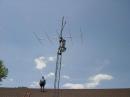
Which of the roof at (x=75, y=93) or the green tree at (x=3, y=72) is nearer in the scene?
the roof at (x=75, y=93)

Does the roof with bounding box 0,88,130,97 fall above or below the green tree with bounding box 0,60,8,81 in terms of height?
below

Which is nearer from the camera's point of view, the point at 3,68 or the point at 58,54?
the point at 58,54

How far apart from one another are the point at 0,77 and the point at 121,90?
114 feet

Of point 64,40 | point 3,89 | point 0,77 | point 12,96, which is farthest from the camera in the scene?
point 0,77

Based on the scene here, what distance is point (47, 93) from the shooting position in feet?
117

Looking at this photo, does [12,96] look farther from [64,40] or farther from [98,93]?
[64,40]

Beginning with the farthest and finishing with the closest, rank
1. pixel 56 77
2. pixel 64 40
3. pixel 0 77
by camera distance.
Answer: pixel 0 77, pixel 64 40, pixel 56 77

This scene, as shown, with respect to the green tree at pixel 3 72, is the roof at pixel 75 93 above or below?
below

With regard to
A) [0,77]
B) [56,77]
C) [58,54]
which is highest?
[0,77]

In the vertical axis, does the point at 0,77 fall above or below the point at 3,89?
above

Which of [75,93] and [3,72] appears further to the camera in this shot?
[3,72]

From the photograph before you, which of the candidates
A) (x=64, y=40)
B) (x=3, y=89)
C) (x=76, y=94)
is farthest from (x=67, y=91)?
(x=64, y=40)

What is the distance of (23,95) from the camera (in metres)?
35.4

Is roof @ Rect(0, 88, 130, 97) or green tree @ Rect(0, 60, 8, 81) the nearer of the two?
roof @ Rect(0, 88, 130, 97)
